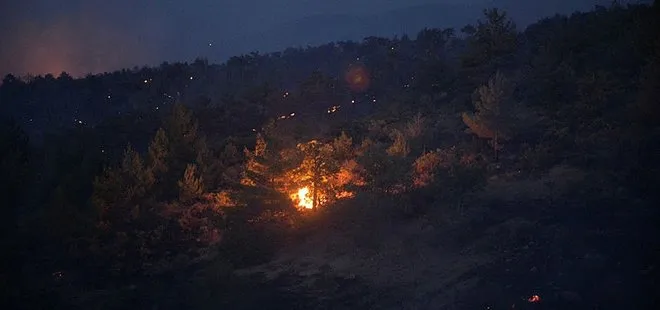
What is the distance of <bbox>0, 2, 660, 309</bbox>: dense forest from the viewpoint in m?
11.5

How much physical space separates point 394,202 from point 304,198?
11.0 feet

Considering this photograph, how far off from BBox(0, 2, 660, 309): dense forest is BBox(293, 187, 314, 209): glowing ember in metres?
0.08

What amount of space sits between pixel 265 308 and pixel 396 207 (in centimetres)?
590

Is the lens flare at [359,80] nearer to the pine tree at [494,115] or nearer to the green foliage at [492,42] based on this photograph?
the green foliage at [492,42]

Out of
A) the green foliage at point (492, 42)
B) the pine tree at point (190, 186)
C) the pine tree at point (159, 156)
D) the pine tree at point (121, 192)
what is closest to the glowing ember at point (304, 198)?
the pine tree at point (190, 186)

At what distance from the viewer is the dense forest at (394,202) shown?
1152cm

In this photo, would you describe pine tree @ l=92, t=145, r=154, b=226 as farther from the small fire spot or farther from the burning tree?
the small fire spot

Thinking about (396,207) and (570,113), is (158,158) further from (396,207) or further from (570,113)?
(570,113)

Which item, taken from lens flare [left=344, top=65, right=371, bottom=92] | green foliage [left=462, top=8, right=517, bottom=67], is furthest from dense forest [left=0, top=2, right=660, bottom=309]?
lens flare [left=344, top=65, right=371, bottom=92]

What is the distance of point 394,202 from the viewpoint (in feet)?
53.6

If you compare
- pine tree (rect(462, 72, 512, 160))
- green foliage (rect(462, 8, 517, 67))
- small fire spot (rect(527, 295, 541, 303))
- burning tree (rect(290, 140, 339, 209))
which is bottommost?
Answer: small fire spot (rect(527, 295, 541, 303))

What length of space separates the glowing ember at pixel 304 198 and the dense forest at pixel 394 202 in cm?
8

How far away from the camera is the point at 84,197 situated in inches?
826

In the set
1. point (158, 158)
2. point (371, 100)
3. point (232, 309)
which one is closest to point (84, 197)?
point (158, 158)
